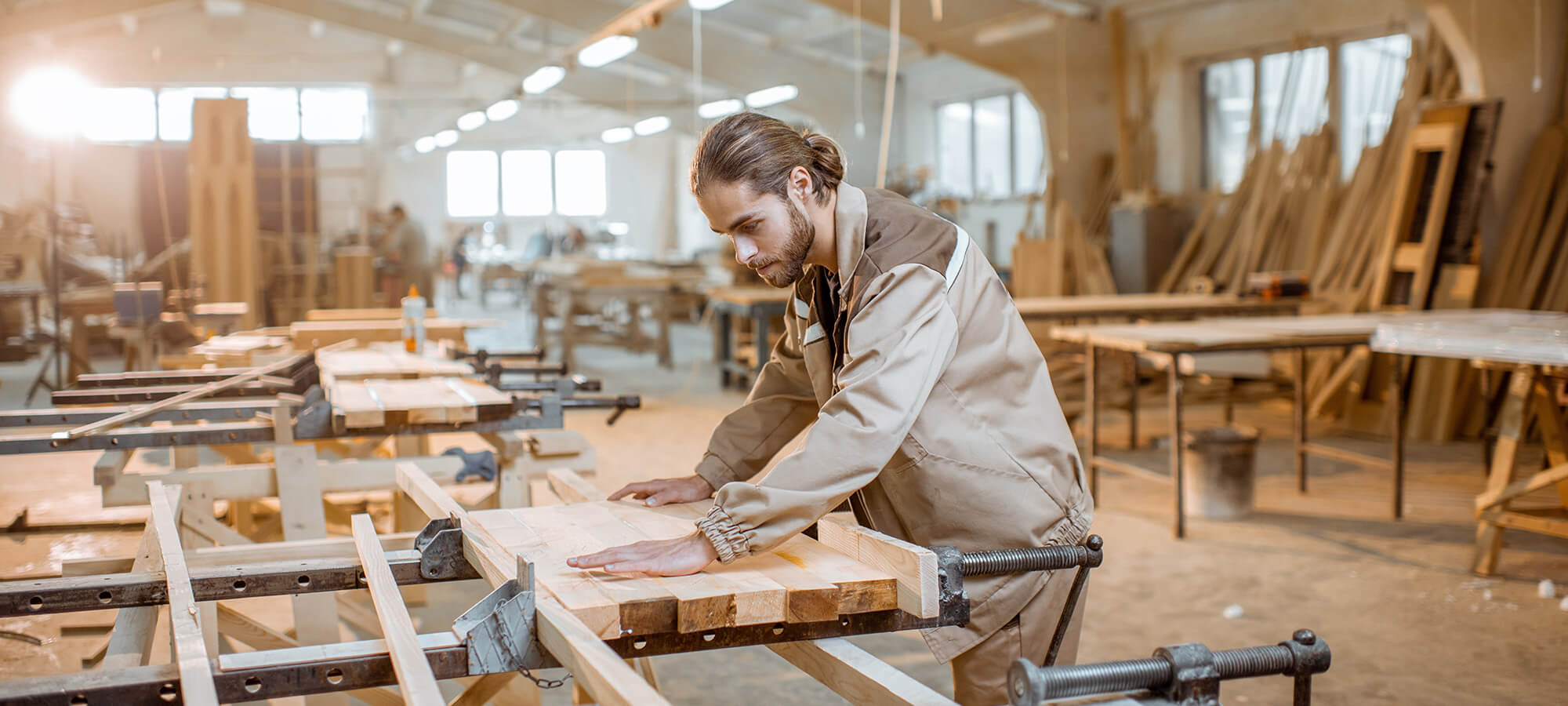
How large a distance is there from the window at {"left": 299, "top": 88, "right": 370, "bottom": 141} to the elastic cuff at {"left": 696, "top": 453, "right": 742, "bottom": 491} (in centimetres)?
1991

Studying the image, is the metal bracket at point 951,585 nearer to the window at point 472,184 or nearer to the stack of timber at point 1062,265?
the stack of timber at point 1062,265

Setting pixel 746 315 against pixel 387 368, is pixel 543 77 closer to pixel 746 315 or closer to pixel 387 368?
pixel 746 315

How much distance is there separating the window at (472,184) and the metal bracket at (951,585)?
2301 cm

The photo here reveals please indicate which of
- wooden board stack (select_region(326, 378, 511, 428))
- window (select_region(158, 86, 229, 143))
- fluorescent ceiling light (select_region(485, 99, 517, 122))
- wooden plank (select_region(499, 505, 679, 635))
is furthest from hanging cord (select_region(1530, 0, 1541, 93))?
window (select_region(158, 86, 229, 143))

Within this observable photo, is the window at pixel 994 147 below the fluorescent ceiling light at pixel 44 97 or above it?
below

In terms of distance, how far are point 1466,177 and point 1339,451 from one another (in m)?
2.29

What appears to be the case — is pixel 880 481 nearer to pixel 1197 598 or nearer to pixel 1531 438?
pixel 1197 598

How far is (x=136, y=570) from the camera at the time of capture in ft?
6.82

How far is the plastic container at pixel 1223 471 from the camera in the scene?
4.77 metres

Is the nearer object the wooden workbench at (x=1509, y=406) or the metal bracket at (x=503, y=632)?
the metal bracket at (x=503, y=632)

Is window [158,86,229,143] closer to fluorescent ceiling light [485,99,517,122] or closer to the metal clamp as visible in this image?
fluorescent ceiling light [485,99,517,122]

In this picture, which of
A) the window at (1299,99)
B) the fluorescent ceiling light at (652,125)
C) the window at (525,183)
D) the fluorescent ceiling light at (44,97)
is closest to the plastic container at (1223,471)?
the window at (1299,99)

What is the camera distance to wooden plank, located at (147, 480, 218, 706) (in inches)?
46.9

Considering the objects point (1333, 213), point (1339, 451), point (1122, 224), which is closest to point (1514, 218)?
point (1333, 213)
